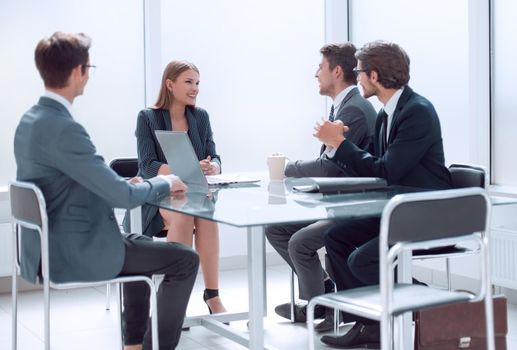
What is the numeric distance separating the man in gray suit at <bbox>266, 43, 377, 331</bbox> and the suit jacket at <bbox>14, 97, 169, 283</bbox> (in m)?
1.10

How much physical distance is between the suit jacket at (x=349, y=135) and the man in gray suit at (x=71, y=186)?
97 cm

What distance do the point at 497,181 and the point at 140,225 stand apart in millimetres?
2005

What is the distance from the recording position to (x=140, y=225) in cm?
374

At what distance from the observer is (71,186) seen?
2.70 m

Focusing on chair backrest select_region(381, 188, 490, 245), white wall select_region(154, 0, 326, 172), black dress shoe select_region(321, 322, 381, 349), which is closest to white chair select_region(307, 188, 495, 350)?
chair backrest select_region(381, 188, 490, 245)

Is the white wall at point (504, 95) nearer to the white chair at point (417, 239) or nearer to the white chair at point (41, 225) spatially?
the white chair at point (417, 239)

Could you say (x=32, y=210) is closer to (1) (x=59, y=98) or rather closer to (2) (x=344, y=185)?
(1) (x=59, y=98)

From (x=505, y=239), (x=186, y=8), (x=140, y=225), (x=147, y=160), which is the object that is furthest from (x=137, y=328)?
(x=186, y=8)

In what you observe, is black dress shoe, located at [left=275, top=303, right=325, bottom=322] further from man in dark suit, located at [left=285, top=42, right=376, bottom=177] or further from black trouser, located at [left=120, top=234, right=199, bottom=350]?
black trouser, located at [left=120, top=234, right=199, bottom=350]

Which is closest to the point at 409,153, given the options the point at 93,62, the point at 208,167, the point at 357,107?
the point at 357,107

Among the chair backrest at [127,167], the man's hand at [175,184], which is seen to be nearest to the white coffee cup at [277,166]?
the man's hand at [175,184]

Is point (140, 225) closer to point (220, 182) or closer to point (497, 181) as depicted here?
point (220, 182)

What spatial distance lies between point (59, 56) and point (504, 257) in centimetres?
255

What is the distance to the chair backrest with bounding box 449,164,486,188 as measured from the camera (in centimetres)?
333
